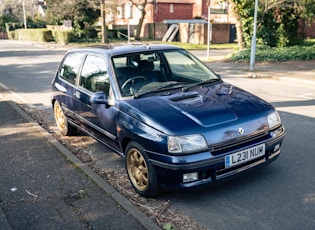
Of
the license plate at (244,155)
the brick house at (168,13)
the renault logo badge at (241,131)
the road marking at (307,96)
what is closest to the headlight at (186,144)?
the license plate at (244,155)

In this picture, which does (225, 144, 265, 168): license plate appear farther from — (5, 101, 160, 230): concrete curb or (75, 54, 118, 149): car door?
(75, 54, 118, 149): car door

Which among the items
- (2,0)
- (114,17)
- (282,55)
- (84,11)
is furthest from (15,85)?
(2,0)

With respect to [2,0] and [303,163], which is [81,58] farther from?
[2,0]

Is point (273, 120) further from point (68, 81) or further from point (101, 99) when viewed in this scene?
point (68, 81)

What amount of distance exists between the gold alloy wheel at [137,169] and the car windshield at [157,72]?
2.52 ft

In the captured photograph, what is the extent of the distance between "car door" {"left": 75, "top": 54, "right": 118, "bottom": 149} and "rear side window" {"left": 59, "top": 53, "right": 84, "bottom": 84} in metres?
0.27

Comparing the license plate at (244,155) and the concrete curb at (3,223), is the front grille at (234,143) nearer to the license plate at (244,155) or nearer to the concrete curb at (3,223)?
the license plate at (244,155)

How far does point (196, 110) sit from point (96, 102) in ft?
4.45

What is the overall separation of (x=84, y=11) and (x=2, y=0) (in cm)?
3798

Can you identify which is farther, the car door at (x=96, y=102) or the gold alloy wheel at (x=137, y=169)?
the car door at (x=96, y=102)

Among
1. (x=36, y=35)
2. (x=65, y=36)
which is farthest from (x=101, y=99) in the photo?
(x=36, y=35)

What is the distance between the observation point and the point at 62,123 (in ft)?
21.3

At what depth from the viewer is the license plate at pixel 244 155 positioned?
3625 millimetres

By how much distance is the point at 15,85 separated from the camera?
489 inches
